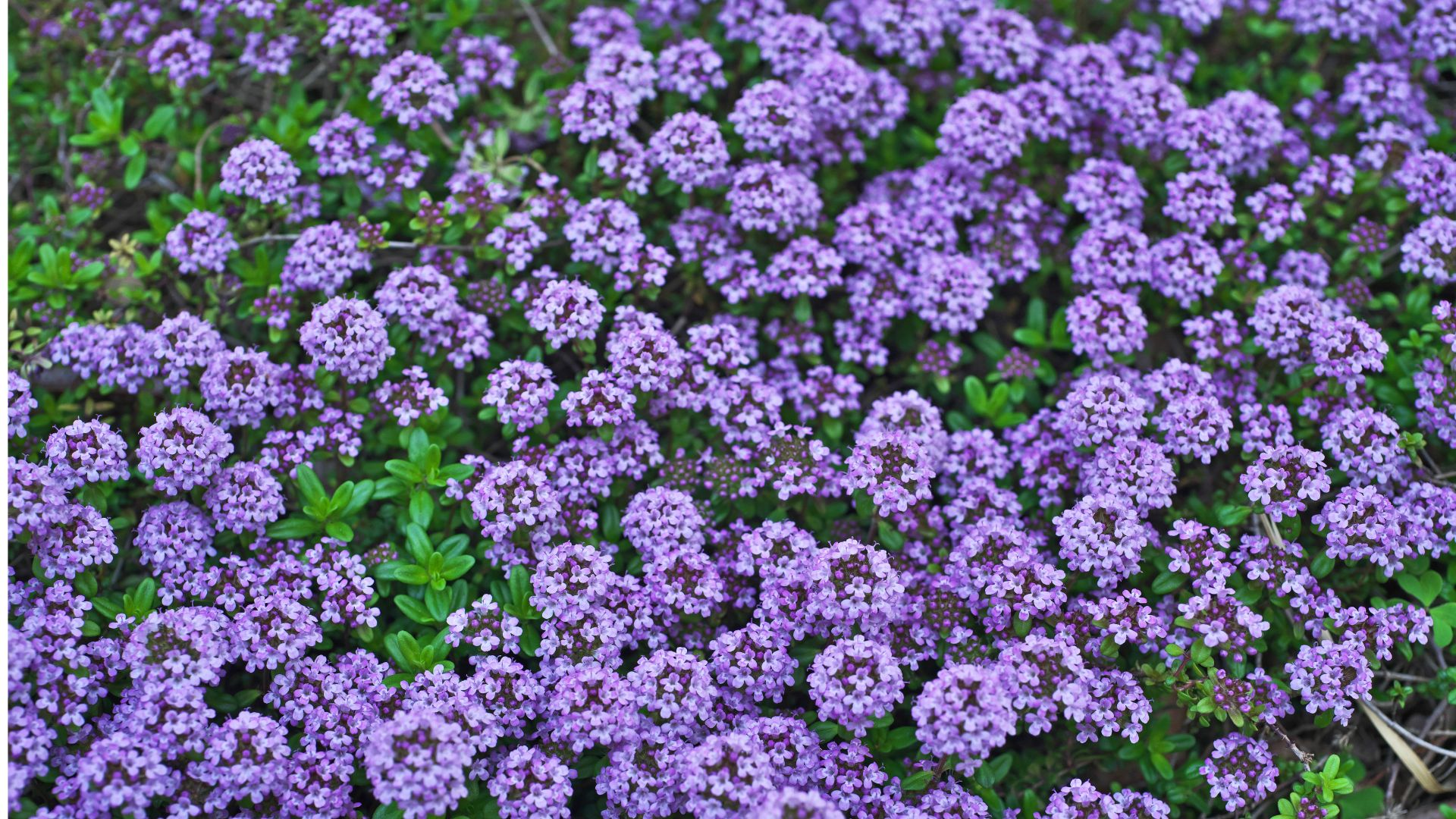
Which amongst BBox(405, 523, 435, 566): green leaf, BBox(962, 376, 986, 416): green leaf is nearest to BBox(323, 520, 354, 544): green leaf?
BBox(405, 523, 435, 566): green leaf

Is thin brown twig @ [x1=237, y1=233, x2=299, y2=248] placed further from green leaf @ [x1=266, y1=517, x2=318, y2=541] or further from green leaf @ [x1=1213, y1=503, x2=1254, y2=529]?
green leaf @ [x1=1213, y1=503, x2=1254, y2=529]

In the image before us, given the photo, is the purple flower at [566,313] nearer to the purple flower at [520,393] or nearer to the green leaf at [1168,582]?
the purple flower at [520,393]

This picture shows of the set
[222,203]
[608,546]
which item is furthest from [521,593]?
[222,203]

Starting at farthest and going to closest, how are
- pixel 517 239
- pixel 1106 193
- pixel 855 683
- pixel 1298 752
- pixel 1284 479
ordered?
pixel 1106 193, pixel 517 239, pixel 1284 479, pixel 1298 752, pixel 855 683

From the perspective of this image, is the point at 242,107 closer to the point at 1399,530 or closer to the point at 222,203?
the point at 222,203

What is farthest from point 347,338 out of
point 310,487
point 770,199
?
point 770,199

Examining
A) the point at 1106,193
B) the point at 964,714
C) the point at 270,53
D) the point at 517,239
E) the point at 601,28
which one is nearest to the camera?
the point at 964,714

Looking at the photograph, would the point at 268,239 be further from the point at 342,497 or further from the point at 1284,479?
the point at 1284,479
